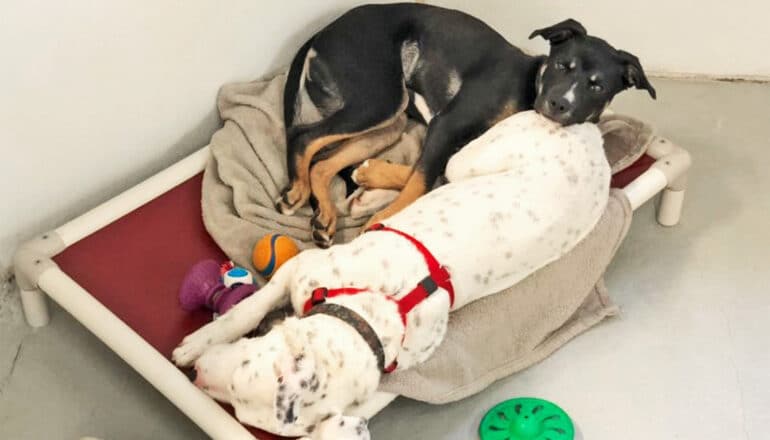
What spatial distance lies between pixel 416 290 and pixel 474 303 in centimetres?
27

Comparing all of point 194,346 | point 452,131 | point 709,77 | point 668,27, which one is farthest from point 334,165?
point 709,77

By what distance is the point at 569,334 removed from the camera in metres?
2.60

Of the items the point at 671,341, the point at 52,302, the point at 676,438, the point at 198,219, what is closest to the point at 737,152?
the point at 671,341

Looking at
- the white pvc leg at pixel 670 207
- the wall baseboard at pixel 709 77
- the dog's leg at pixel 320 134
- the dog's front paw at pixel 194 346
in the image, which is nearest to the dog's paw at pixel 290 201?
the dog's leg at pixel 320 134

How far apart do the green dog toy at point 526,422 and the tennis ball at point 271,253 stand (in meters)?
0.61

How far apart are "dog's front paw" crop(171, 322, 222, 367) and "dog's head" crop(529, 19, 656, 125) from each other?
0.97 m

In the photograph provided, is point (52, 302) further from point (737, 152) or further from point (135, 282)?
point (737, 152)

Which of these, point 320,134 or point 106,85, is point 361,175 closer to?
point 320,134

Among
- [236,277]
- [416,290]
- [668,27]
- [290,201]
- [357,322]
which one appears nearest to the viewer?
[357,322]

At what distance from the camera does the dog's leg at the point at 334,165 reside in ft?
8.72

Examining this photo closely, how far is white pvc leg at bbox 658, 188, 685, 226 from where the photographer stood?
290cm

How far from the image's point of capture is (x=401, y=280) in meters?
2.23

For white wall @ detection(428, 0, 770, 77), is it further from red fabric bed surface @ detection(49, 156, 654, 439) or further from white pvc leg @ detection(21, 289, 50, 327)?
white pvc leg @ detection(21, 289, 50, 327)

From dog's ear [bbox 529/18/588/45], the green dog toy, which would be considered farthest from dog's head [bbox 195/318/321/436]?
dog's ear [bbox 529/18/588/45]
